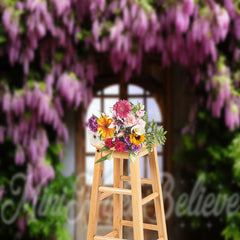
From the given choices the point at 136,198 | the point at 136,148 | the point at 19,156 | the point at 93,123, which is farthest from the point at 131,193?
the point at 19,156

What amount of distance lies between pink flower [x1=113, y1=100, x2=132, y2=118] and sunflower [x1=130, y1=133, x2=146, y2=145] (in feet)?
0.23

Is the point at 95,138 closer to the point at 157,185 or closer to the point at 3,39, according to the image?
the point at 157,185

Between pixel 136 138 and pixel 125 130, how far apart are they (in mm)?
48

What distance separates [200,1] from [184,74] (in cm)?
59

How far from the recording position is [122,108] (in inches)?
51.8

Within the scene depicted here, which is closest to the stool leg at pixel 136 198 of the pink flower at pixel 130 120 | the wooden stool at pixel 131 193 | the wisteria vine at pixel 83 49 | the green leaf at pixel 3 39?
the wooden stool at pixel 131 193

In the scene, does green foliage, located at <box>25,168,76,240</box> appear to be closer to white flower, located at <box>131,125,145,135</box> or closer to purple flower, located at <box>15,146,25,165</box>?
purple flower, located at <box>15,146,25,165</box>

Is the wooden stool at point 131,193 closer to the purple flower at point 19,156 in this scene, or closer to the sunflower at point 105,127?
the sunflower at point 105,127

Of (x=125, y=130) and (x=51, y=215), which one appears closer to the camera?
(x=125, y=130)

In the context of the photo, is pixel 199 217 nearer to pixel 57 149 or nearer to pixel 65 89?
pixel 57 149

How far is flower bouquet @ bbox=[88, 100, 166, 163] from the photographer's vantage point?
4.27ft

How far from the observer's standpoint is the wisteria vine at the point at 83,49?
2.96 metres

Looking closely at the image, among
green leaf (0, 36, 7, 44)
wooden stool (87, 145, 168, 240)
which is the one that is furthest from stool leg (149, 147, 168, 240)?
green leaf (0, 36, 7, 44)

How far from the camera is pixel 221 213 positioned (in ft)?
10.3
